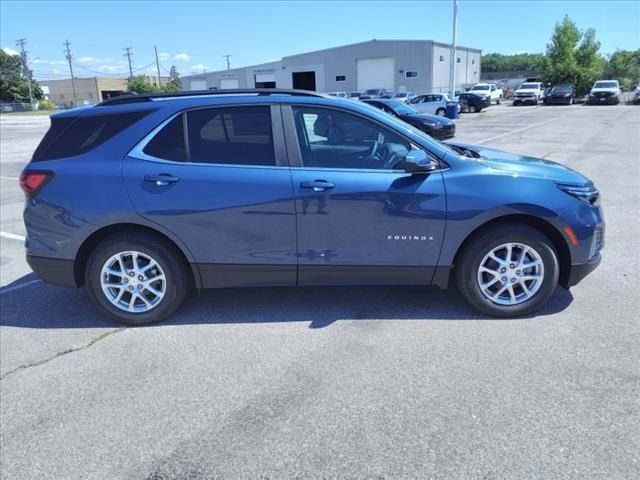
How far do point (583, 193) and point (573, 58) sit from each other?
60245 millimetres

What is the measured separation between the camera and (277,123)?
3773 millimetres

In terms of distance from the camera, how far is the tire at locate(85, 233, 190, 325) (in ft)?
12.7

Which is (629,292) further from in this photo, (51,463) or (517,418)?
(51,463)

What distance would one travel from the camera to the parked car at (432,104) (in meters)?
31.4

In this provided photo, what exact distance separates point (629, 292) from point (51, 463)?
459 cm

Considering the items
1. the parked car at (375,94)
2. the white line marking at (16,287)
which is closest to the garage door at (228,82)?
the parked car at (375,94)

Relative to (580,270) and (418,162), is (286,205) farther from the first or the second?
(580,270)

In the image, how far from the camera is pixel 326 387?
121 inches

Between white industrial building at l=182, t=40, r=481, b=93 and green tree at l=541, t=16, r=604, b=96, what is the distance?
38.7ft

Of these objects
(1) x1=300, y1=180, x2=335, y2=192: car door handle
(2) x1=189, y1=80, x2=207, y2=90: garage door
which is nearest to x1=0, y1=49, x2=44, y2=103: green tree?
(2) x1=189, y1=80, x2=207, y2=90: garage door

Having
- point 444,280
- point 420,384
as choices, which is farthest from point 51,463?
point 444,280

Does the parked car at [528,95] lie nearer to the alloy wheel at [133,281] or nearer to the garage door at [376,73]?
the garage door at [376,73]

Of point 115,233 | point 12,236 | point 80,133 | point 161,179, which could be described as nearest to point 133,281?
point 115,233

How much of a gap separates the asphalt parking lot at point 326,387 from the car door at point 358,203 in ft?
1.57
